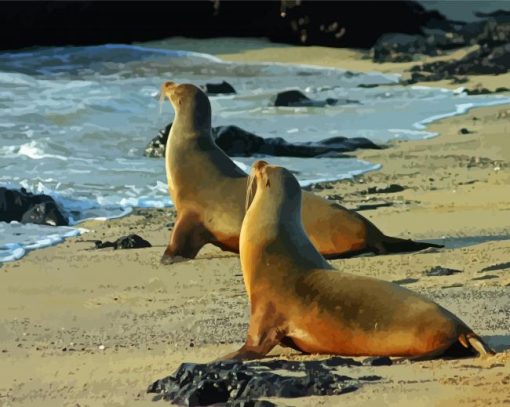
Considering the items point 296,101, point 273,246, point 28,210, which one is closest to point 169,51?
point 296,101

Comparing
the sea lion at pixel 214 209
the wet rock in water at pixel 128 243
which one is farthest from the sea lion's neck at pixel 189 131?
the wet rock in water at pixel 128 243

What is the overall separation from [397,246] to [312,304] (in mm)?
2158

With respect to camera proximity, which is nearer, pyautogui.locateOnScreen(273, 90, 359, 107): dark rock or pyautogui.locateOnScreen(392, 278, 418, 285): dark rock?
pyautogui.locateOnScreen(392, 278, 418, 285): dark rock

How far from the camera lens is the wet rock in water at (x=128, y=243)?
7.35 metres

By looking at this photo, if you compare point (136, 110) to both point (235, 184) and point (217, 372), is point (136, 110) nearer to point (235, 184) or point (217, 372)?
point (235, 184)

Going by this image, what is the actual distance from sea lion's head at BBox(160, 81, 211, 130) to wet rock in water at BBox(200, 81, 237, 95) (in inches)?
375

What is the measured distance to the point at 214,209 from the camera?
7.04 meters

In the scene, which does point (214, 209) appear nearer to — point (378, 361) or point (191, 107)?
point (191, 107)

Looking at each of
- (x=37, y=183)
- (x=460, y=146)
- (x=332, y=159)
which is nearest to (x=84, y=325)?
(x=37, y=183)

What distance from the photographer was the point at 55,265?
22.8 ft

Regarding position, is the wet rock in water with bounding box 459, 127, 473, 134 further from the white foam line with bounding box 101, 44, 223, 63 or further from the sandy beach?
the white foam line with bounding box 101, 44, 223, 63

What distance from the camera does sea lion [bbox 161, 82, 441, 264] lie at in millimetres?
6824

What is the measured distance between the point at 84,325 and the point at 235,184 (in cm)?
185

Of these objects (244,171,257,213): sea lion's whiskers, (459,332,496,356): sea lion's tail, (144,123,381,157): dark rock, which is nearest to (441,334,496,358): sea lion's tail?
(459,332,496,356): sea lion's tail
